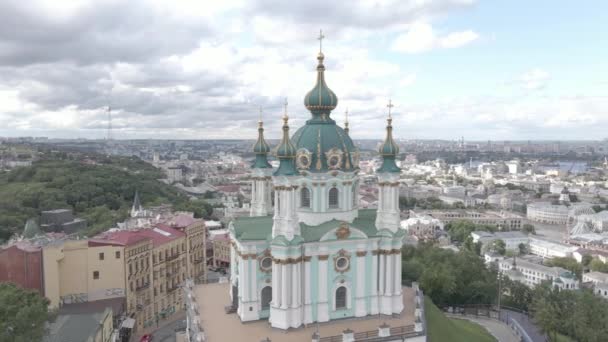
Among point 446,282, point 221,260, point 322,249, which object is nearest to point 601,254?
point 446,282

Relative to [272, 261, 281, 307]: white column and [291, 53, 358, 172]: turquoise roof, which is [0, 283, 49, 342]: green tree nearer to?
[272, 261, 281, 307]: white column

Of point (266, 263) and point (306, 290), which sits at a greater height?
point (266, 263)

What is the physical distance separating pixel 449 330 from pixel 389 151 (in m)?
10.9

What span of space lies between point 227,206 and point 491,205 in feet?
242

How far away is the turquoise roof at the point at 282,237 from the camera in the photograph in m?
23.2

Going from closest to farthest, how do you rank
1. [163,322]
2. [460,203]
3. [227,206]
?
[163,322], [227,206], [460,203]

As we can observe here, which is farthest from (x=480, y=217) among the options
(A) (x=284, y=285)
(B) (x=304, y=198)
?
(A) (x=284, y=285)

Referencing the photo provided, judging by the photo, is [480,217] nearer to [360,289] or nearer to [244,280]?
[360,289]

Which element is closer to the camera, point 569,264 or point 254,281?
point 254,281

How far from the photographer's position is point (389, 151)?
25.1 metres

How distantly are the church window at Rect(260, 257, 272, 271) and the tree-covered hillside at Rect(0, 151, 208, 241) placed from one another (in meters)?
35.7

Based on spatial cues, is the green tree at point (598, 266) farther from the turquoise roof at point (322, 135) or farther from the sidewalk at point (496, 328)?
the turquoise roof at point (322, 135)

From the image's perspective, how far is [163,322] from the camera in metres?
34.8

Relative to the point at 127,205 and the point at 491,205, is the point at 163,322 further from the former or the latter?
the point at 491,205
